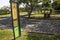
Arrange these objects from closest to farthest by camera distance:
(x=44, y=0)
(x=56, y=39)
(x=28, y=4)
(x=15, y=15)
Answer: (x=15, y=15) → (x=56, y=39) → (x=44, y=0) → (x=28, y=4)

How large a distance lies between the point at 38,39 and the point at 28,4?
11.0 metres

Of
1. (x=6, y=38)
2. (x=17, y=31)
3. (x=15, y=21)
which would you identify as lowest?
(x=6, y=38)

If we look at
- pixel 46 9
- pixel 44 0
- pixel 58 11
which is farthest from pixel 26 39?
pixel 58 11

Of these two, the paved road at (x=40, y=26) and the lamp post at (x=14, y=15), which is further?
the paved road at (x=40, y=26)

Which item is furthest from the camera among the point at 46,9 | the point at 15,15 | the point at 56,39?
the point at 46,9

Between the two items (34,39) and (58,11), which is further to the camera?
(58,11)

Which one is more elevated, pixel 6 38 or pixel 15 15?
pixel 15 15

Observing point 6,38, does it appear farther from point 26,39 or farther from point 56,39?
point 56,39

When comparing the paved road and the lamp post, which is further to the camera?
the paved road

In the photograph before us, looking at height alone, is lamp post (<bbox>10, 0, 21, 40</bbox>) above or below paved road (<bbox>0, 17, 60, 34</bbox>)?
above

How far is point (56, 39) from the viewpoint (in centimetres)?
708

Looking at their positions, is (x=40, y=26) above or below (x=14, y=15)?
below

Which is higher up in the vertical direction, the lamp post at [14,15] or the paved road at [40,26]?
the lamp post at [14,15]

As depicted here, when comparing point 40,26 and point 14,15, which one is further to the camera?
point 40,26
